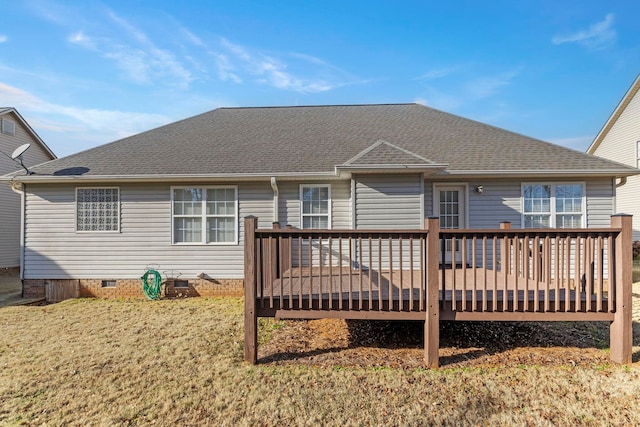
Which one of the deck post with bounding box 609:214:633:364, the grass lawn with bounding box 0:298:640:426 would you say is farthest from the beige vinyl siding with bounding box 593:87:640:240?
the grass lawn with bounding box 0:298:640:426

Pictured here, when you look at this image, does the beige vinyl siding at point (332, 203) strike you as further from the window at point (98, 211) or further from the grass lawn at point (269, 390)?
the window at point (98, 211)

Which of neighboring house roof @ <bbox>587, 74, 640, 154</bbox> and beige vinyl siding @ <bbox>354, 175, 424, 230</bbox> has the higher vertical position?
neighboring house roof @ <bbox>587, 74, 640, 154</bbox>

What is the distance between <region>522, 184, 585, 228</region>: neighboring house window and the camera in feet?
26.9

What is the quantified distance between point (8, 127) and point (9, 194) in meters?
2.72

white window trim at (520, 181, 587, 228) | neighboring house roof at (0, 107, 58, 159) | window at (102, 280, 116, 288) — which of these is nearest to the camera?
white window trim at (520, 181, 587, 228)

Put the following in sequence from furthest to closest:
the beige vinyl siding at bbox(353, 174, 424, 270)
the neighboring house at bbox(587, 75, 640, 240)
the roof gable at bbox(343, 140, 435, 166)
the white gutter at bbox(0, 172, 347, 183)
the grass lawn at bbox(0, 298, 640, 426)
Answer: the neighboring house at bbox(587, 75, 640, 240), the white gutter at bbox(0, 172, 347, 183), the beige vinyl siding at bbox(353, 174, 424, 270), the roof gable at bbox(343, 140, 435, 166), the grass lawn at bbox(0, 298, 640, 426)

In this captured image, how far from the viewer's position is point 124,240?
27.0ft

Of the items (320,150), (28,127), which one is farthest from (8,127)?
(320,150)

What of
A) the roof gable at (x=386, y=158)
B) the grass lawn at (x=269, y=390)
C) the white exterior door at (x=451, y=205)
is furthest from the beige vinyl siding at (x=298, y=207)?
the grass lawn at (x=269, y=390)

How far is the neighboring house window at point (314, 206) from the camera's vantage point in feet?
26.6

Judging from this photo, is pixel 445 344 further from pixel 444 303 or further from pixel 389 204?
pixel 389 204

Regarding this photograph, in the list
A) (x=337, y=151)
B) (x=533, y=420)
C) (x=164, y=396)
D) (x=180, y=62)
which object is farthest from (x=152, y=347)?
(x=180, y=62)

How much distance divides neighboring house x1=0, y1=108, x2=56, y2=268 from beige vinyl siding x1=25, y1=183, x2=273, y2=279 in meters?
6.53

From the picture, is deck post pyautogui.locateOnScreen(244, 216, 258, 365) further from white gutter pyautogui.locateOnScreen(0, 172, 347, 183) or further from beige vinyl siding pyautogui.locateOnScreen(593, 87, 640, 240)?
beige vinyl siding pyautogui.locateOnScreen(593, 87, 640, 240)
